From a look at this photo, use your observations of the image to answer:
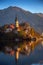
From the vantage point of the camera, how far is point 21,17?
738 cm

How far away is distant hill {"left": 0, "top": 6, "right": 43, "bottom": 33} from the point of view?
24.1 ft

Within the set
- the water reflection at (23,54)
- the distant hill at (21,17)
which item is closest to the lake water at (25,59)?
the water reflection at (23,54)

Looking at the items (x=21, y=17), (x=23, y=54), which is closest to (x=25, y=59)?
(x=23, y=54)

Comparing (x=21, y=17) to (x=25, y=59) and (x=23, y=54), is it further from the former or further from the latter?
(x=25, y=59)

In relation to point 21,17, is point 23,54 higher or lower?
lower

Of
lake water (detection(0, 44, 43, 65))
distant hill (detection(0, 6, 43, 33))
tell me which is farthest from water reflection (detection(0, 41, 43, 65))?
distant hill (detection(0, 6, 43, 33))

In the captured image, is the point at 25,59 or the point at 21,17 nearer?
the point at 25,59

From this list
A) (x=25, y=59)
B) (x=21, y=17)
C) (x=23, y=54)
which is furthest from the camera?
(x=21, y=17)

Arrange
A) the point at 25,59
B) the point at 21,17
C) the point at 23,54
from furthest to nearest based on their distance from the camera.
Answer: the point at 21,17 < the point at 23,54 < the point at 25,59

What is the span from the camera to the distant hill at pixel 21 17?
7342mm

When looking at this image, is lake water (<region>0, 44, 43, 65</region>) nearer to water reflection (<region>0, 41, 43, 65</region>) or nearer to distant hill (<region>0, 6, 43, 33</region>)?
water reflection (<region>0, 41, 43, 65</region>)

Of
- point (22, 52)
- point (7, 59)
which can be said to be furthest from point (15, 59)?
point (22, 52)

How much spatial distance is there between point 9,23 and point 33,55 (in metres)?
1.42

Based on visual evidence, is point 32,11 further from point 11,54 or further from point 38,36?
point 11,54
